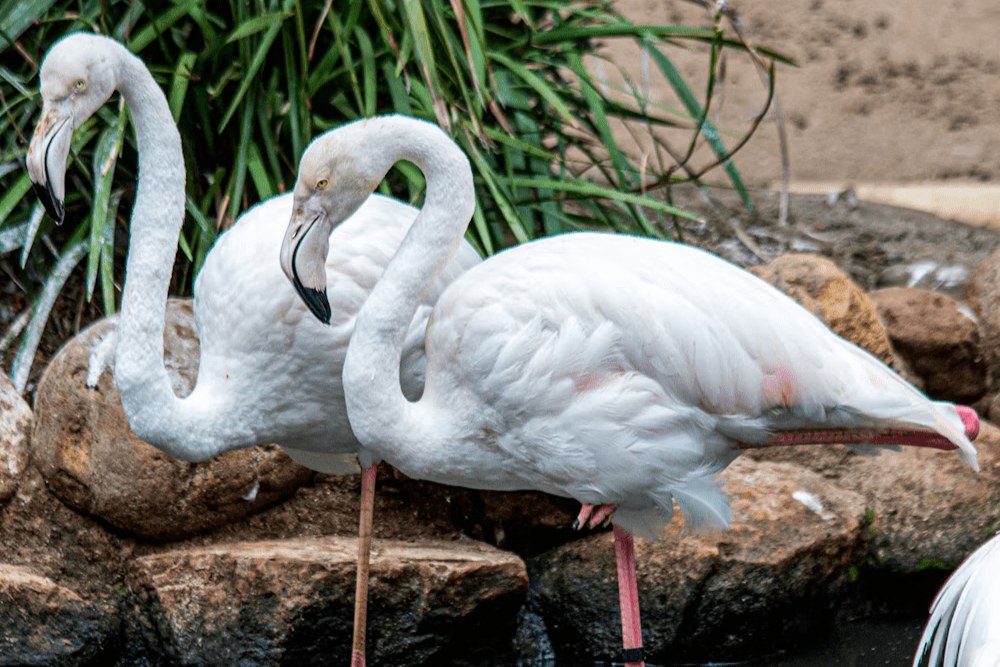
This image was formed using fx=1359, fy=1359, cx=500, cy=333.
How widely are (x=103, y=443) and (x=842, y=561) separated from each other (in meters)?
2.12

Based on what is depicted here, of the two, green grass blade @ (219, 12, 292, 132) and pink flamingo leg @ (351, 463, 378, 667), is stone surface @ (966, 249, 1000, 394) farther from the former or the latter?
green grass blade @ (219, 12, 292, 132)

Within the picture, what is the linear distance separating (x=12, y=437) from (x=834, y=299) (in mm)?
2533

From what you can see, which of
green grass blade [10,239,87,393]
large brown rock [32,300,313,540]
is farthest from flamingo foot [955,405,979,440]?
green grass blade [10,239,87,393]

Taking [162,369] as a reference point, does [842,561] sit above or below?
below

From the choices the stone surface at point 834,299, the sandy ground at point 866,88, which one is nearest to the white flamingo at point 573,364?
the stone surface at point 834,299

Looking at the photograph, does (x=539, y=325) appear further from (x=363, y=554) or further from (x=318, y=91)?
(x=318, y=91)

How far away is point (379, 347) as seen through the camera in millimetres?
3074

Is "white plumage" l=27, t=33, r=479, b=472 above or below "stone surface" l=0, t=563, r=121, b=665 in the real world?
above

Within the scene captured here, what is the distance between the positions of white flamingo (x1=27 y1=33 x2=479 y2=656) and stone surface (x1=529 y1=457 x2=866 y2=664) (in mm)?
802

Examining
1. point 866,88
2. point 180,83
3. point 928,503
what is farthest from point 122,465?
point 866,88

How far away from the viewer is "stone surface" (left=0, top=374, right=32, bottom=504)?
390cm

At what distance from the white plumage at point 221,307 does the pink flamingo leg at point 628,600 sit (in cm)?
67

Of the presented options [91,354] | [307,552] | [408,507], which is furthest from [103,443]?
[408,507]

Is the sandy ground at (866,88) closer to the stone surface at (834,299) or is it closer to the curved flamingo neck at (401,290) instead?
the stone surface at (834,299)
